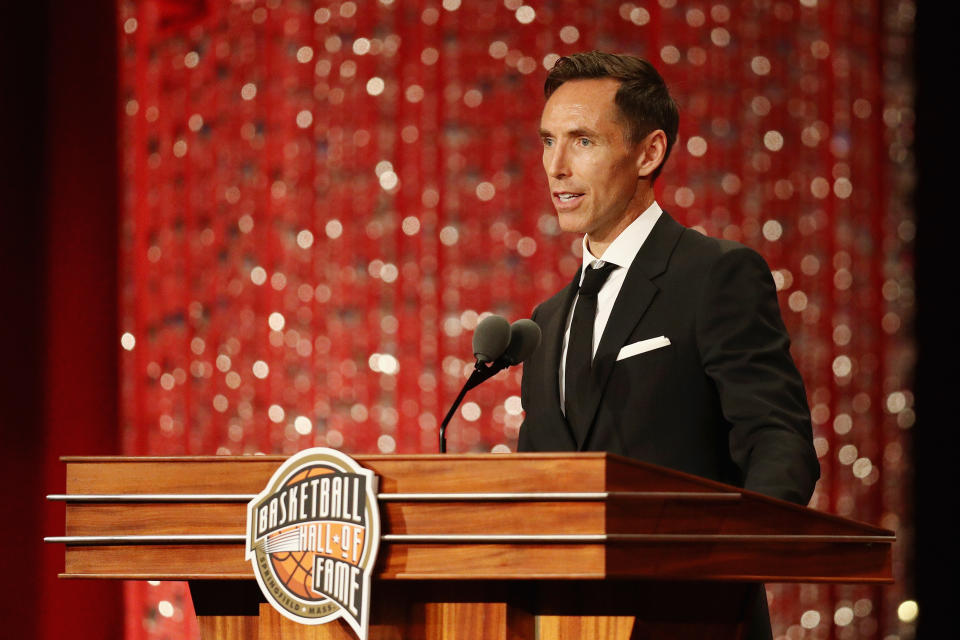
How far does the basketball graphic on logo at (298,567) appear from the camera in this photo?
0.95 metres

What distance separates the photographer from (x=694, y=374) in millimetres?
1336

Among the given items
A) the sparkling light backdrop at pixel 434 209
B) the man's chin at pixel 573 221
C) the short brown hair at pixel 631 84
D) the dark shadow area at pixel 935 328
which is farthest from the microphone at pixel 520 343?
the dark shadow area at pixel 935 328

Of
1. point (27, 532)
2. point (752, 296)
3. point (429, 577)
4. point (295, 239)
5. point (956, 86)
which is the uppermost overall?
point (956, 86)

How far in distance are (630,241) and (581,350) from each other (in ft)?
0.60

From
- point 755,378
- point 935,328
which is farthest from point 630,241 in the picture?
point 935,328

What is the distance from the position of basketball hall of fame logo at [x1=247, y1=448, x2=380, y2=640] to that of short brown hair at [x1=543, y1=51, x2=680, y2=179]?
74 cm

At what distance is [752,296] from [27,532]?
248 cm

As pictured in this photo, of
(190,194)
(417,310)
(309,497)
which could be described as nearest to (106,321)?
(190,194)

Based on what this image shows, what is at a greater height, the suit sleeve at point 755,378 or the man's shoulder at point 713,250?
the man's shoulder at point 713,250

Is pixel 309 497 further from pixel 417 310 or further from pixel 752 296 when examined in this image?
pixel 417 310

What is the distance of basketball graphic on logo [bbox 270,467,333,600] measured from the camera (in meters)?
0.95

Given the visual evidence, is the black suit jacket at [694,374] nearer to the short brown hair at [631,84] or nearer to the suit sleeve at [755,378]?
the suit sleeve at [755,378]

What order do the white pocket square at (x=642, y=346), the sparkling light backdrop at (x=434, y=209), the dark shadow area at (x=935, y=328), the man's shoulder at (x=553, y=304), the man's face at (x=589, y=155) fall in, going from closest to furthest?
the white pocket square at (x=642, y=346) < the man's face at (x=589, y=155) < the man's shoulder at (x=553, y=304) < the dark shadow area at (x=935, y=328) < the sparkling light backdrop at (x=434, y=209)

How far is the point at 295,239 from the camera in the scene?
10.5 ft
